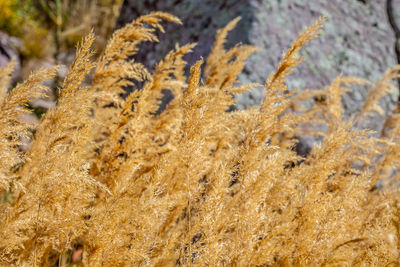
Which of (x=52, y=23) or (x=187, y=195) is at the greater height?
(x=52, y=23)

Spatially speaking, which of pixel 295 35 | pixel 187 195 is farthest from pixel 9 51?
pixel 187 195

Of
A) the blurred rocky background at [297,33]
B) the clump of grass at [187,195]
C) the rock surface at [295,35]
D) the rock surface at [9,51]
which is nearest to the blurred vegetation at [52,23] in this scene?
the rock surface at [9,51]

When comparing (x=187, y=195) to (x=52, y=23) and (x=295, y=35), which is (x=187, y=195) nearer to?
(x=295, y=35)

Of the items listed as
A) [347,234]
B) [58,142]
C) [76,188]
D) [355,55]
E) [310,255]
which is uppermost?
[58,142]

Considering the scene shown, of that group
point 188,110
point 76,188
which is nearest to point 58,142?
point 76,188

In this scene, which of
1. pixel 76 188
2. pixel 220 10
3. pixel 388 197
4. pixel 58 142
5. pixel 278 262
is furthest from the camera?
pixel 220 10

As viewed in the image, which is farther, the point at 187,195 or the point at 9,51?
the point at 9,51

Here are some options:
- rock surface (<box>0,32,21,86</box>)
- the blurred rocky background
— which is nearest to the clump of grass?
the blurred rocky background

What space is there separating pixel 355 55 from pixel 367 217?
188 centimetres

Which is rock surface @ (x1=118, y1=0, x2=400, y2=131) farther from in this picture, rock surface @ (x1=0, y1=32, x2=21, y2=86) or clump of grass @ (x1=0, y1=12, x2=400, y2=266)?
rock surface @ (x1=0, y1=32, x2=21, y2=86)

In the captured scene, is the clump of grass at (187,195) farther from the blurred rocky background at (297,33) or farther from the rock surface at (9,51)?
the rock surface at (9,51)

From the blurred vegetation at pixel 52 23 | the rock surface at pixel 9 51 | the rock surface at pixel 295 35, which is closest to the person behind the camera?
the rock surface at pixel 295 35

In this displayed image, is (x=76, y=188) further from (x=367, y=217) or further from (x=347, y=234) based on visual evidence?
(x=367, y=217)

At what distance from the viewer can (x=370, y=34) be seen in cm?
304
